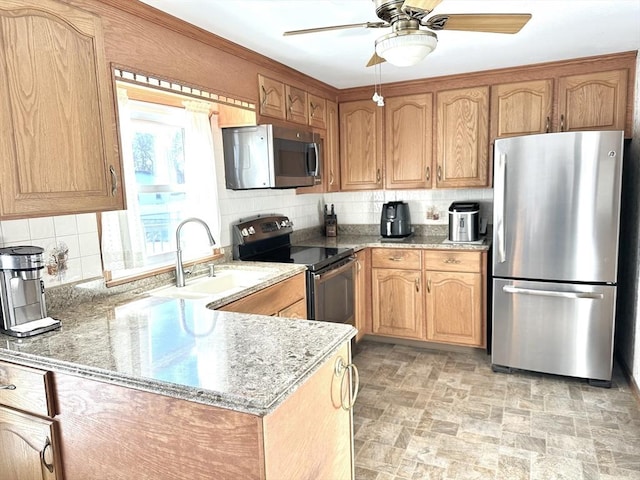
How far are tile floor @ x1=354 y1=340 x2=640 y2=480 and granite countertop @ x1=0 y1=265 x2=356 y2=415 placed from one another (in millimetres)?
1126

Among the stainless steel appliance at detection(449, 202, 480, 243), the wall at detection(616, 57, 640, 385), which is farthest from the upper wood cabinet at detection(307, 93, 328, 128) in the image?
the wall at detection(616, 57, 640, 385)

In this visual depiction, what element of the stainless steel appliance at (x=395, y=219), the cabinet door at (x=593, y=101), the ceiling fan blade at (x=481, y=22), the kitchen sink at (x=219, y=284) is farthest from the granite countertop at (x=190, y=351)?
the cabinet door at (x=593, y=101)

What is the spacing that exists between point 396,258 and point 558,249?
122 cm

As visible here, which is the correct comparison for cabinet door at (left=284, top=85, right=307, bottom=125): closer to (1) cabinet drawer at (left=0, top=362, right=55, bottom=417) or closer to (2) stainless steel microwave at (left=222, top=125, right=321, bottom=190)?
(2) stainless steel microwave at (left=222, top=125, right=321, bottom=190)

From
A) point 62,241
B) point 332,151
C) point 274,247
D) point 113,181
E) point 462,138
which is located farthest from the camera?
point 332,151

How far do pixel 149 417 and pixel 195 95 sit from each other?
1.68 metres

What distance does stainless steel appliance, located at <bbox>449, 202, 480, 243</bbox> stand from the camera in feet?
11.3

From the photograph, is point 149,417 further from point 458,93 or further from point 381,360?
point 458,93

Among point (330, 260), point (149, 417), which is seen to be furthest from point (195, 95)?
point (149, 417)

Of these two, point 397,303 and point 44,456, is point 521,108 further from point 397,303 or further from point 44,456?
point 44,456

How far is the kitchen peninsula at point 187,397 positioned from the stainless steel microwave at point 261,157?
51.6 inches

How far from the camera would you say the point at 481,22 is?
5.68 ft


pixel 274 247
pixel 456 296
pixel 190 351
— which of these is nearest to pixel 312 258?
pixel 274 247

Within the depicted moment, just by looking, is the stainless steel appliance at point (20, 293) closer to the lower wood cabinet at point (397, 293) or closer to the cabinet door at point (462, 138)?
the lower wood cabinet at point (397, 293)
